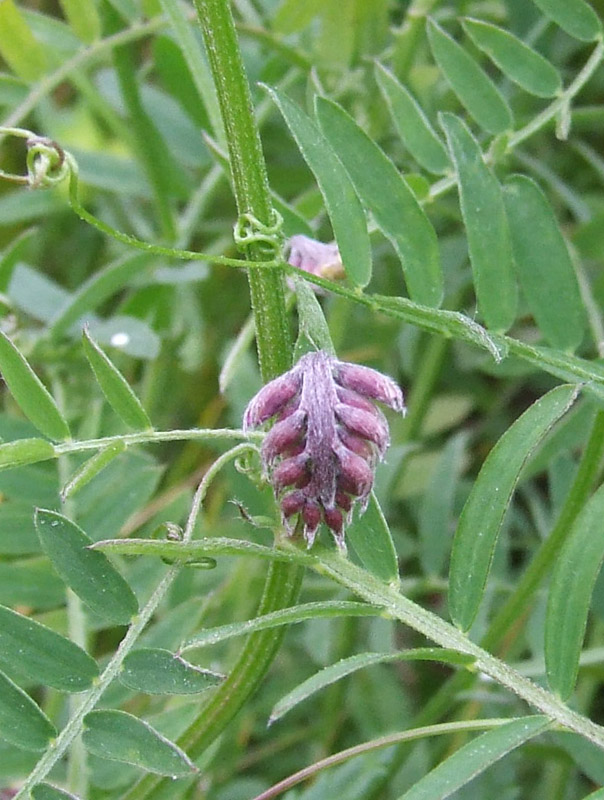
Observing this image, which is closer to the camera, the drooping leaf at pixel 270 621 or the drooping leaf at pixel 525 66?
the drooping leaf at pixel 270 621

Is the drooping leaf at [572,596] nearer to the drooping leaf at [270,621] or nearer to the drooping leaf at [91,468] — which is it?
the drooping leaf at [270,621]

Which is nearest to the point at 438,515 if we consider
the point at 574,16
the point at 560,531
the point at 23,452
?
the point at 560,531

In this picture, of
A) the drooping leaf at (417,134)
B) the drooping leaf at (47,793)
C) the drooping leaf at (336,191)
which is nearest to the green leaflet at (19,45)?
the drooping leaf at (417,134)

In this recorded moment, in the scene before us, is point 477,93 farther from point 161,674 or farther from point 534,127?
point 161,674

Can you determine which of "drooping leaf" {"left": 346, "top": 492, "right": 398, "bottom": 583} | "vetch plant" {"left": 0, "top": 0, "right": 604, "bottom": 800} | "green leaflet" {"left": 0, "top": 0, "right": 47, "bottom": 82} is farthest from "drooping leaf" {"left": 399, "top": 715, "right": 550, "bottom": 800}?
"green leaflet" {"left": 0, "top": 0, "right": 47, "bottom": 82}

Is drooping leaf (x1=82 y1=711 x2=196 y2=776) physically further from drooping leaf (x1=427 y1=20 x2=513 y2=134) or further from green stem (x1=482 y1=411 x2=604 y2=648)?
drooping leaf (x1=427 y1=20 x2=513 y2=134)

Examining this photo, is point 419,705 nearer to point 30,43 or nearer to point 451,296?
point 451,296
